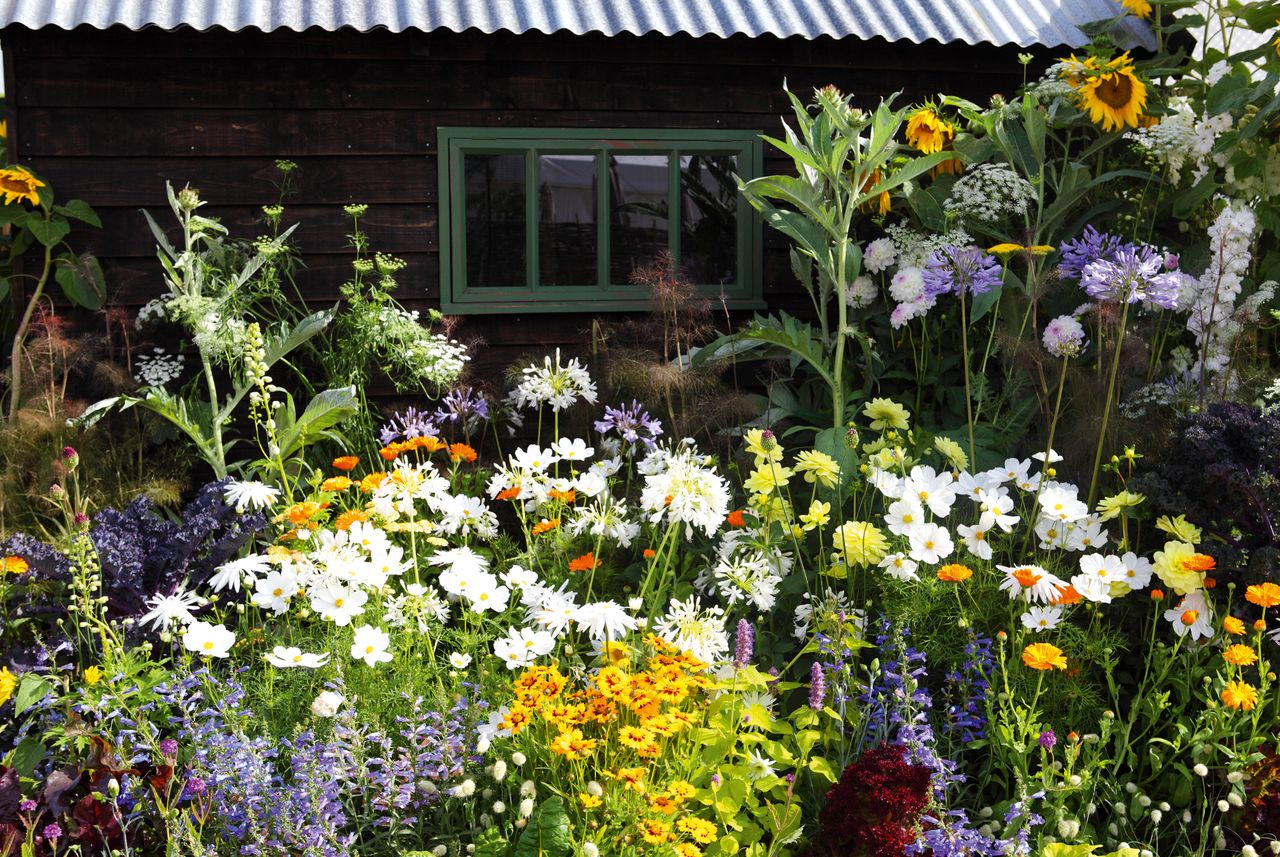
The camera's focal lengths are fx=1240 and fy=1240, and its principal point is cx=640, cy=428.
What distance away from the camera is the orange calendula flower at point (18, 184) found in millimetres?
5184

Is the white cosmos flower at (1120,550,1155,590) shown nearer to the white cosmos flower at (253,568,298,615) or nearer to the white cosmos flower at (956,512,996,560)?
the white cosmos flower at (956,512,996,560)

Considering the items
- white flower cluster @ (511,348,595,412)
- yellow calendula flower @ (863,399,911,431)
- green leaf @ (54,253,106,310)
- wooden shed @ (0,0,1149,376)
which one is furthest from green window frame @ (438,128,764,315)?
yellow calendula flower @ (863,399,911,431)

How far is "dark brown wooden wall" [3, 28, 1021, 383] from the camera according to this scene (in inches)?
215

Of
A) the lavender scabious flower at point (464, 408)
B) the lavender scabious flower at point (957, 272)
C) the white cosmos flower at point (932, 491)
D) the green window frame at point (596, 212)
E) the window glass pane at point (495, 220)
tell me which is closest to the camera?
the white cosmos flower at point (932, 491)

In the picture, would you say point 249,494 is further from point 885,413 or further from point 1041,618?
point 1041,618

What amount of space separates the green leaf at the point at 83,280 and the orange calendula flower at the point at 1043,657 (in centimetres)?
432

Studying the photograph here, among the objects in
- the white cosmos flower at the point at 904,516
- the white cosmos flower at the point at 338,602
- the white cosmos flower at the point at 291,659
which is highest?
the white cosmos flower at the point at 904,516

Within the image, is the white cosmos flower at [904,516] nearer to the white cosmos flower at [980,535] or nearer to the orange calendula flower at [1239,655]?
the white cosmos flower at [980,535]

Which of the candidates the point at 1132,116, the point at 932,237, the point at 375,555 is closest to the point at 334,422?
the point at 375,555

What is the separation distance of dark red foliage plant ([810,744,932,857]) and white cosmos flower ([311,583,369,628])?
123 centimetres

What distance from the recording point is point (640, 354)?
539 centimetres

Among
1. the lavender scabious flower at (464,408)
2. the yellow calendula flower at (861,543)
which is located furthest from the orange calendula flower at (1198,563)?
the lavender scabious flower at (464,408)

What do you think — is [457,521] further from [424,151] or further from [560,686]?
[424,151]

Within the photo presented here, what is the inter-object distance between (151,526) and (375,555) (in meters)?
1.19
